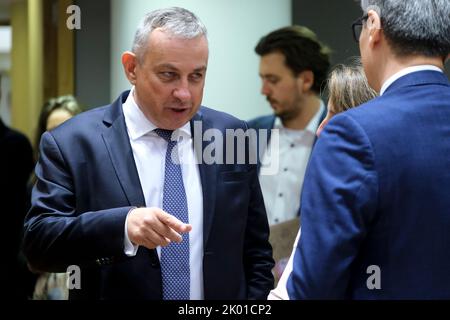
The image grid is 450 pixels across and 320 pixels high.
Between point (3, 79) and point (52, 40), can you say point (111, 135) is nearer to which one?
point (52, 40)

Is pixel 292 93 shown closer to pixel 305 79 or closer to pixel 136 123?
pixel 305 79

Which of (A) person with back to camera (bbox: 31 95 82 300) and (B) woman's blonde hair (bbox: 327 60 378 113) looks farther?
(A) person with back to camera (bbox: 31 95 82 300)

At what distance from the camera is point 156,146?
1875 mm

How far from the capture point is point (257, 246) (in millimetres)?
1942

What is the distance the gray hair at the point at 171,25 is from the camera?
1799mm

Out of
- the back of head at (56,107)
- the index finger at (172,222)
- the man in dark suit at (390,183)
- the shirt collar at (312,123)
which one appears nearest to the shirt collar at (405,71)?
the man in dark suit at (390,183)

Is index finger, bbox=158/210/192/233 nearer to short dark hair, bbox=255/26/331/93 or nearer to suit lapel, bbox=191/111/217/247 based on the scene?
suit lapel, bbox=191/111/217/247

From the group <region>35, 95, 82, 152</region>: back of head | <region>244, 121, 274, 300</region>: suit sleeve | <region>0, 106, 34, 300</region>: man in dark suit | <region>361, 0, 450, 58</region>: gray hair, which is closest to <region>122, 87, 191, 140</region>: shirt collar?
<region>244, 121, 274, 300</region>: suit sleeve

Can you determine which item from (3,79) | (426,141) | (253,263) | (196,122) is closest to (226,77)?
(196,122)

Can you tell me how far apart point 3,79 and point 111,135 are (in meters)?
3.64

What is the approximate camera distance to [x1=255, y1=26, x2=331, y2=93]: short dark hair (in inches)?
107

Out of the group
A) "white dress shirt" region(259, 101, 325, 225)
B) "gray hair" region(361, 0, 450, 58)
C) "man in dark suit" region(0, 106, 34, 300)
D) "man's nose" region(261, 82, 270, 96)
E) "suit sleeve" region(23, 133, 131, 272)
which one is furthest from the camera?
"man in dark suit" region(0, 106, 34, 300)

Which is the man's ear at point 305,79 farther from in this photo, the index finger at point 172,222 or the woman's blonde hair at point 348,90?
the index finger at point 172,222

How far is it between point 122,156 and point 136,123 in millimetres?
102
